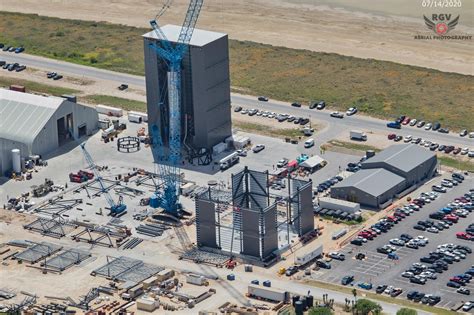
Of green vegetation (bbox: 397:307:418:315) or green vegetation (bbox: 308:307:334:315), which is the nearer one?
green vegetation (bbox: 397:307:418:315)

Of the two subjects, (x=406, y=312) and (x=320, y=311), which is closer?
(x=406, y=312)

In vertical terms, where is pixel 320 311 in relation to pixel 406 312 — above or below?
below

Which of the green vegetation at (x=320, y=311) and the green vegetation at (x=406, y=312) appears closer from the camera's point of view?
the green vegetation at (x=406, y=312)
